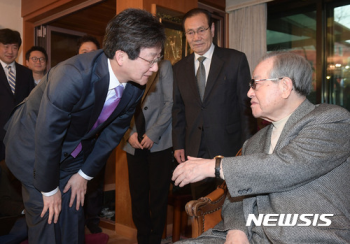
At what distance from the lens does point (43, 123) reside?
4.99ft

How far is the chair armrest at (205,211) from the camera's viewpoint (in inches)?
65.0

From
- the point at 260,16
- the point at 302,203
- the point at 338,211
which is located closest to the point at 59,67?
the point at 302,203

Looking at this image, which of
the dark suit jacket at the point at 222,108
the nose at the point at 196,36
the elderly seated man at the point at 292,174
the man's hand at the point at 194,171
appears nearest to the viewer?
the elderly seated man at the point at 292,174

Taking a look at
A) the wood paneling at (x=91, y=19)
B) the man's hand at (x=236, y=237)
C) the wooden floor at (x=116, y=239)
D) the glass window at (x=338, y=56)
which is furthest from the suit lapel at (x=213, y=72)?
the glass window at (x=338, y=56)

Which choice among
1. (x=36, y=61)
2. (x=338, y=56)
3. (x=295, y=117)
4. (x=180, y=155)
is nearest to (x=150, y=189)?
(x=180, y=155)

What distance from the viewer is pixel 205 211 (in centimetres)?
173

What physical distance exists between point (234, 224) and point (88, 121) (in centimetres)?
89

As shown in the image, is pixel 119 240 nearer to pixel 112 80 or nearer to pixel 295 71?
pixel 112 80

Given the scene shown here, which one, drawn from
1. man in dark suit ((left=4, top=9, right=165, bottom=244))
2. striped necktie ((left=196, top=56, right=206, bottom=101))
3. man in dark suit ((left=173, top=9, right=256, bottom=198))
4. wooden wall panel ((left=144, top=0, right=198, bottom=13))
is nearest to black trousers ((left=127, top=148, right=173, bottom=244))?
man in dark suit ((left=173, top=9, right=256, bottom=198))

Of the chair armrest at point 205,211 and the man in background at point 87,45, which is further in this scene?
the man in background at point 87,45

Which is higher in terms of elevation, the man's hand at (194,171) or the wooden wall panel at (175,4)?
the wooden wall panel at (175,4)

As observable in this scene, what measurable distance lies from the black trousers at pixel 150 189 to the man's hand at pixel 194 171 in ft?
4.59

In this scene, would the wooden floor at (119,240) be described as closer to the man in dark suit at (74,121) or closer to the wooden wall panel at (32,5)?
the man in dark suit at (74,121)

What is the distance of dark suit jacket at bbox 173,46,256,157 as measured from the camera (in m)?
2.58
